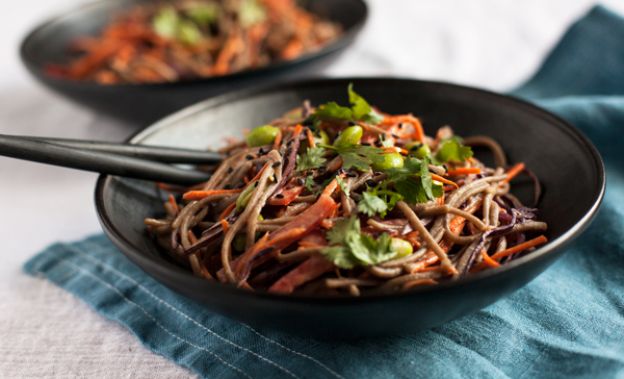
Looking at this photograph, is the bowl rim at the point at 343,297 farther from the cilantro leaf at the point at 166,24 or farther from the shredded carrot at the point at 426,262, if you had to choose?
the cilantro leaf at the point at 166,24

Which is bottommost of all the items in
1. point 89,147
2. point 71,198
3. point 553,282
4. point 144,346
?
point 71,198

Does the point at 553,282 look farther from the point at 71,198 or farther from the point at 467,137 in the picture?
the point at 71,198

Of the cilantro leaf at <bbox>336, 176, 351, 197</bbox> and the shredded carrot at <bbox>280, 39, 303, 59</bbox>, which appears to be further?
the shredded carrot at <bbox>280, 39, 303, 59</bbox>

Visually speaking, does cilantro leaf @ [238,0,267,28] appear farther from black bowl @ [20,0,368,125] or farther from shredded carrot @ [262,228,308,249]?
shredded carrot @ [262,228,308,249]

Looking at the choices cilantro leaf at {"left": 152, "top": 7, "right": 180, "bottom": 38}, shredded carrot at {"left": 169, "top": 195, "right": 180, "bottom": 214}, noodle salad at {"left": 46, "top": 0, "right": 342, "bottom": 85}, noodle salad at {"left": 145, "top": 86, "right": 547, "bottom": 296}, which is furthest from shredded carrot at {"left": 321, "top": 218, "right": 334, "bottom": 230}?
cilantro leaf at {"left": 152, "top": 7, "right": 180, "bottom": 38}

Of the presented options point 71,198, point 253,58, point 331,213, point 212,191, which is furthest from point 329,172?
point 253,58

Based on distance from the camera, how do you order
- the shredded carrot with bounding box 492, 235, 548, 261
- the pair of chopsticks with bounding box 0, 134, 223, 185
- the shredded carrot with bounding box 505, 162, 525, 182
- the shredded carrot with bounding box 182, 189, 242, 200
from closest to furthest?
the shredded carrot with bounding box 492, 235, 548, 261 → the pair of chopsticks with bounding box 0, 134, 223, 185 → the shredded carrot with bounding box 182, 189, 242, 200 → the shredded carrot with bounding box 505, 162, 525, 182

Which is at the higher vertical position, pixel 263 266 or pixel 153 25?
pixel 263 266

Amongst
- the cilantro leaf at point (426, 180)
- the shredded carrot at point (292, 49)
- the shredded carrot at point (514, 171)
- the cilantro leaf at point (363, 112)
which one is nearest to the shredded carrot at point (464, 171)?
the shredded carrot at point (514, 171)
